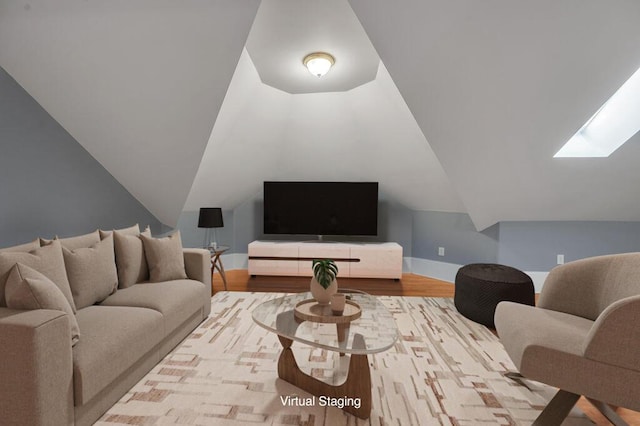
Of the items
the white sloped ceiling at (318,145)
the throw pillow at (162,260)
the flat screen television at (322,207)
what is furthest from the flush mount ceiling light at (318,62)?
the throw pillow at (162,260)

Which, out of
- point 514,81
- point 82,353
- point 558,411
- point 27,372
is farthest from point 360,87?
point 27,372

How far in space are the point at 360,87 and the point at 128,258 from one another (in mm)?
2989

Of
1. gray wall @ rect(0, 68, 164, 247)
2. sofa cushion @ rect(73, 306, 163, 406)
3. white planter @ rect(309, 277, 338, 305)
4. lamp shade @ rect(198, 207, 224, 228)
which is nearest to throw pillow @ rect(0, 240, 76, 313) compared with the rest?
sofa cushion @ rect(73, 306, 163, 406)

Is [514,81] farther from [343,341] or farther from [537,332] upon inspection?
[343,341]

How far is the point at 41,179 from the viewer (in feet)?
9.73

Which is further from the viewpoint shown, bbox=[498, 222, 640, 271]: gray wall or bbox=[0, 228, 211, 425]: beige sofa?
bbox=[498, 222, 640, 271]: gray wall

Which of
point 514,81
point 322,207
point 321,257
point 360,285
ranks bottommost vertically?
point 360,285

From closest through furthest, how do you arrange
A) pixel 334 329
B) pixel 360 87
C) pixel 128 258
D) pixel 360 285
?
pixel 334 329 → pixel 128 258 → pixel 360 87 → pixel 360 285

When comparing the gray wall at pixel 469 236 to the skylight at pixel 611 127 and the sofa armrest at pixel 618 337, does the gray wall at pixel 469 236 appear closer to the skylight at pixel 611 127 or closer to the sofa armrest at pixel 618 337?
the skylight at pixel 611 127

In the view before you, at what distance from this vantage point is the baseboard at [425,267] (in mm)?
4729

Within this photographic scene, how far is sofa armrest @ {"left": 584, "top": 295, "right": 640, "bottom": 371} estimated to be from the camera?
1349 millimetres

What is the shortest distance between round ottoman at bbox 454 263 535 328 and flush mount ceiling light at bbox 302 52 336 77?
247 centimetres

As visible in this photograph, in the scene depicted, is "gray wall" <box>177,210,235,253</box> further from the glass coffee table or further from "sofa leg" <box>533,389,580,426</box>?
"sofa leg" <box>533,389,580,426</box>

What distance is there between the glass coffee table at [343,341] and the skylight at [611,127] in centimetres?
286
